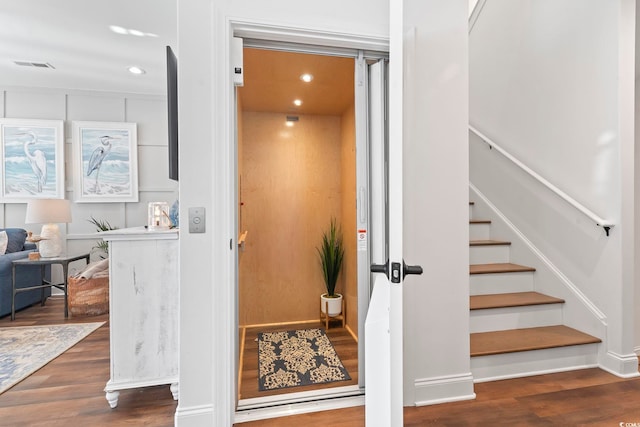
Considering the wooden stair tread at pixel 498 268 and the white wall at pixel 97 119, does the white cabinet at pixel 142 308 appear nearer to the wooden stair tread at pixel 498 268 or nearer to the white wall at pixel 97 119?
the wooden stair tread at pixel 498 268

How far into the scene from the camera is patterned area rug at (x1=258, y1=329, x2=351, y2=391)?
2139 mm

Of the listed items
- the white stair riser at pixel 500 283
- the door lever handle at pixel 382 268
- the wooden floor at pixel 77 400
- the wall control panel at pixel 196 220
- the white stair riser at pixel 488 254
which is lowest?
the wooden floor at pixel 77 400

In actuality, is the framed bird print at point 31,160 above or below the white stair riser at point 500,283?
above

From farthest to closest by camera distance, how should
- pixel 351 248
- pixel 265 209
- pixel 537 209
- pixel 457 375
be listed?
pixel 265 209
pixel 351 248
pixel 537 209
pixel 457 375

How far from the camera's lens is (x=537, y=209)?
8.64ft

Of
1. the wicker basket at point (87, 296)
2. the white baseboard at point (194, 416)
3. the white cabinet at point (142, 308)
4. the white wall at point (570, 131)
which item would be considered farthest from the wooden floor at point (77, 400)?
the white wall at point (570, 131)

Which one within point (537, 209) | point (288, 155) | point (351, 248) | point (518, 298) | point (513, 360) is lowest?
point (513, 360)

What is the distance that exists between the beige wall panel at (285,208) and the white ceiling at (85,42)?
113 centimetres

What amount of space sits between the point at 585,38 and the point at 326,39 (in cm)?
201

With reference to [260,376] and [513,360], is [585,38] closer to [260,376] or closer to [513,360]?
[513,360]

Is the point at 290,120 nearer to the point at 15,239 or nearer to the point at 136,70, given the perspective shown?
the point at 136,70

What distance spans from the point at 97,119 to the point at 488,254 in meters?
4.96

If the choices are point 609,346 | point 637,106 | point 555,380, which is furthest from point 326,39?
point 609,346

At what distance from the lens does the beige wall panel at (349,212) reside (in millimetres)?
2893
